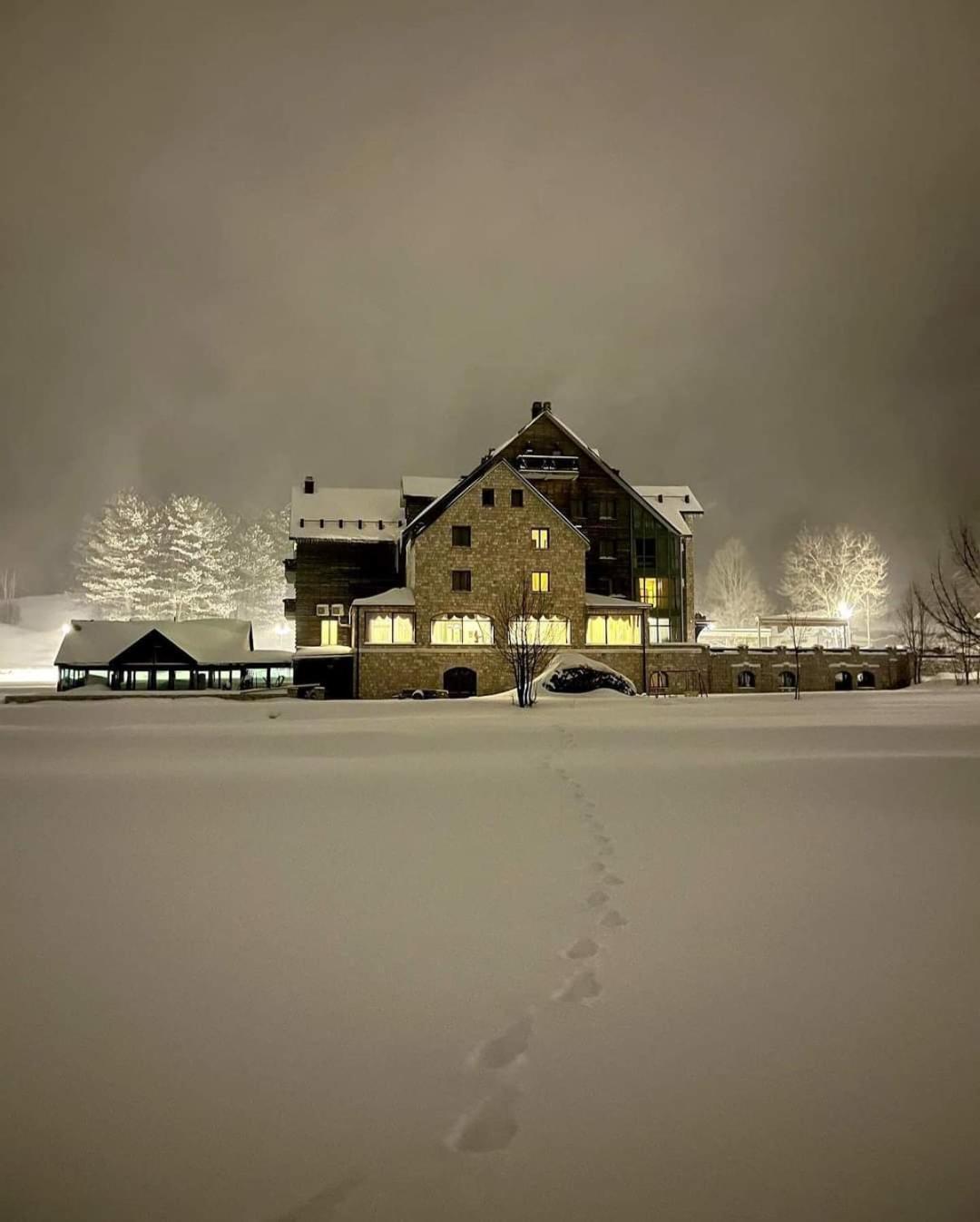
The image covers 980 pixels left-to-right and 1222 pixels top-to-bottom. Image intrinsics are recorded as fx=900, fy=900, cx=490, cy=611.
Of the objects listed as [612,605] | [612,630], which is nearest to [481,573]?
[612,605]

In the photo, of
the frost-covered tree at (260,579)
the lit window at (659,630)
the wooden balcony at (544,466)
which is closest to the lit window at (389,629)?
the wooden balcony at (544,466)

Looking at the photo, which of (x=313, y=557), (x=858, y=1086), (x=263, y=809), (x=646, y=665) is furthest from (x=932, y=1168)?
(x=313, y=557)

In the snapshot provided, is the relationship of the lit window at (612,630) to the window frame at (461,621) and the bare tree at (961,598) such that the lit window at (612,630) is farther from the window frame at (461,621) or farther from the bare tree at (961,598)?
the bare tree at (961,598)

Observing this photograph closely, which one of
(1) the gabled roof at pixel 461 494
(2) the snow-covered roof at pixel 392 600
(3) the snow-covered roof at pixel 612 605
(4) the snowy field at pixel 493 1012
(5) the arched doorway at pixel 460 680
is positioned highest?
(1) the gabled roof at pixel 461 494

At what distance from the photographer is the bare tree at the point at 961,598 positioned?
36.8 m

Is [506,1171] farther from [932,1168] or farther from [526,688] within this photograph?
[526,688]

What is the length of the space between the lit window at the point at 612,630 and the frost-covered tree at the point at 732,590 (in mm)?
42320

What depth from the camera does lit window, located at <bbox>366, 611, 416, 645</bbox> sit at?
50156 millimetres

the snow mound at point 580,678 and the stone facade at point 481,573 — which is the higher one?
the stone facade at point 481,573

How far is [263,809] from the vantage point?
12.4 metres

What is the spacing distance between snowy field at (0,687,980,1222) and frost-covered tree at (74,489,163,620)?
79.3 meters

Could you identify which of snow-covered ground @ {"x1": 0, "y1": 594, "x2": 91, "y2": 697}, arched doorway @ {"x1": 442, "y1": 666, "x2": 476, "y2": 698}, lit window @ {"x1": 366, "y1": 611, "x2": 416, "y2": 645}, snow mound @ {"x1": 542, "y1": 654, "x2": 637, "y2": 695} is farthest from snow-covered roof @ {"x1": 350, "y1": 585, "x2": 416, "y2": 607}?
snow-covered ground @ {"x1": 0, "y1": 594, "x2": 91, "y2": 697}

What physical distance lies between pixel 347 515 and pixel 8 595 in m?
89.8

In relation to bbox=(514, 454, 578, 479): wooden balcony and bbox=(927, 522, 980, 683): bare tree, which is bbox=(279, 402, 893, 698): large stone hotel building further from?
bbox=(927, 522, 980, 683): bare tree
